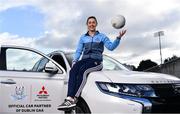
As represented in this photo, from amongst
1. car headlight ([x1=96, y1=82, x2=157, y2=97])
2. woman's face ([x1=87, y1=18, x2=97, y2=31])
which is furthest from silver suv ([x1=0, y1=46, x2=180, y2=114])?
woman's face ([x1=87, y1=18, x2=97, y2=31])

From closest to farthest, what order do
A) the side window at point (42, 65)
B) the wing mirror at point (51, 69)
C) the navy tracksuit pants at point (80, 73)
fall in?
the navy tracksuit pants at point (80, 73)
the wing mirror at point (51, 69)
the side window at point (42, 65)

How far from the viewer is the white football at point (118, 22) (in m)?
7.97

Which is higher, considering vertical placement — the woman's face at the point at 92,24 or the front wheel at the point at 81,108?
the woman's face at the point at 92,24

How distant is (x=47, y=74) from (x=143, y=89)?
83.2 inches

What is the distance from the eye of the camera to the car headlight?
7234mm

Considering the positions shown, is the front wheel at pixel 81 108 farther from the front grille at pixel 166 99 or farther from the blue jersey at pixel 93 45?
the front grille at pixel 166 99

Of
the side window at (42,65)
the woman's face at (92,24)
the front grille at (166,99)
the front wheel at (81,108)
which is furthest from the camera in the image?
the side window at (42,65)

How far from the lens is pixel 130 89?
23.9 ft

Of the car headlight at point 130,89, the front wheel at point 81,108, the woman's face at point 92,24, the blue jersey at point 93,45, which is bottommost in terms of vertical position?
the front wheel at point 81,108

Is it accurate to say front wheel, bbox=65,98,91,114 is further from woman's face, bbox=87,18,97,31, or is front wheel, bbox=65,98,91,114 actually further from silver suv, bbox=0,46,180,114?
woman's face, bbox=87,18,97,31

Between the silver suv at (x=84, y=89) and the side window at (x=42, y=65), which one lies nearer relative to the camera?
the silver suv at (x=84, y=89)

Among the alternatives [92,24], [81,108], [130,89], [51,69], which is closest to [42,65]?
[51,69]

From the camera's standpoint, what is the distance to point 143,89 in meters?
7.27

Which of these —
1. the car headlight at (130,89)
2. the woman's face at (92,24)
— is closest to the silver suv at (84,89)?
the car headlight at (130,89)
